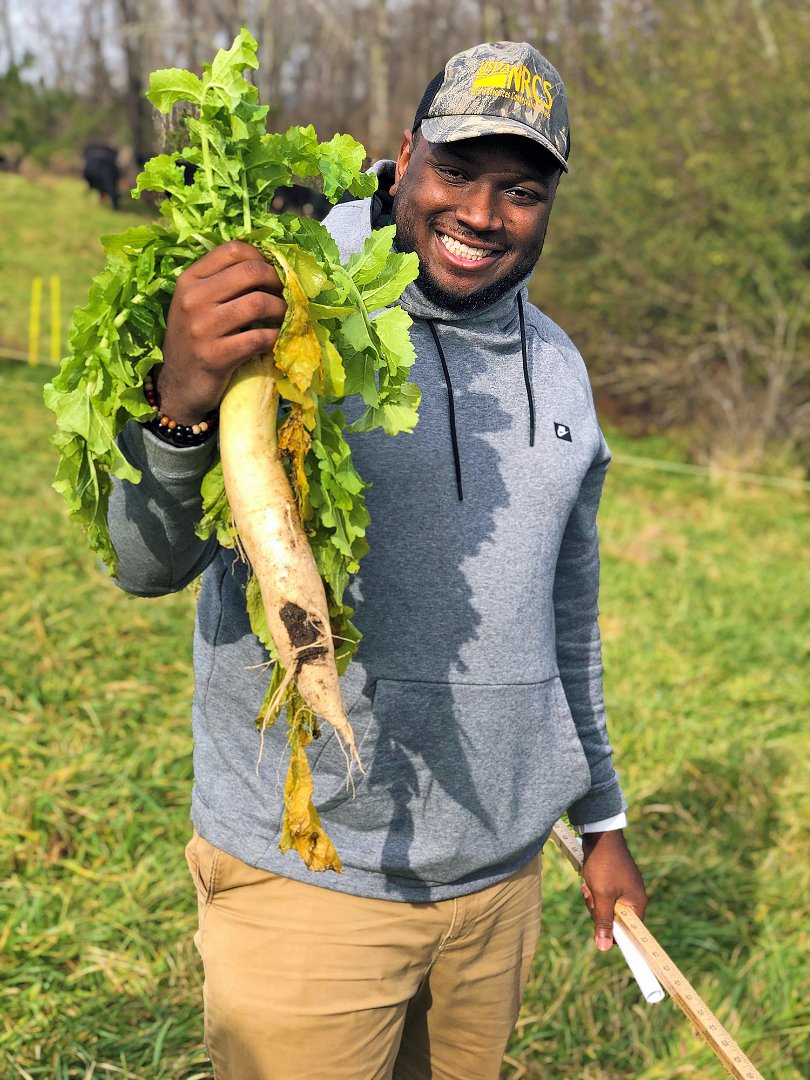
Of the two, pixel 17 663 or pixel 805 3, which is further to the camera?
pixel 805 3

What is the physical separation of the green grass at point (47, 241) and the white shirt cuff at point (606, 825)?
39.4ft

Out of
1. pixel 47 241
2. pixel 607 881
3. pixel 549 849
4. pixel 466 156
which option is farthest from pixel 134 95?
pixel 607 881

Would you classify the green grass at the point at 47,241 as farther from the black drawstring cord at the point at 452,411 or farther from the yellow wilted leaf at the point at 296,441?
the yellow wilted leaf at the point at 296,441

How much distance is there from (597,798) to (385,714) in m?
0.79

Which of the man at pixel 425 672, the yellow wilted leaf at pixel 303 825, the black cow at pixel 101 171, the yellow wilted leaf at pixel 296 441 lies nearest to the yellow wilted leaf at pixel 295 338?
the yellow wilted leaf at pixel 296 441

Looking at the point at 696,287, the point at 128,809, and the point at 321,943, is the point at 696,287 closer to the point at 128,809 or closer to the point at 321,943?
the point at 128,809

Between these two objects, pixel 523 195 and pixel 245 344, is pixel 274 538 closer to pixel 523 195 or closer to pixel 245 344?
pixel 245 344

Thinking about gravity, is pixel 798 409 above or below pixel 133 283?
below

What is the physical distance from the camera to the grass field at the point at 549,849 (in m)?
3.56

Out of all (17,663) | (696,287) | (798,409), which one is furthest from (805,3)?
(17,663)

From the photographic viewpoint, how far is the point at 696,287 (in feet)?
41.3

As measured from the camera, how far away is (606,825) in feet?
8.47

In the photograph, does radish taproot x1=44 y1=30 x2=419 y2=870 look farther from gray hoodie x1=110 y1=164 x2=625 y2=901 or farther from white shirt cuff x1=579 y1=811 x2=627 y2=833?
white shirt cuff x1=579 y1=811 x2=627 y2=833

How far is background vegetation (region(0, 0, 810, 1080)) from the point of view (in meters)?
3.67
